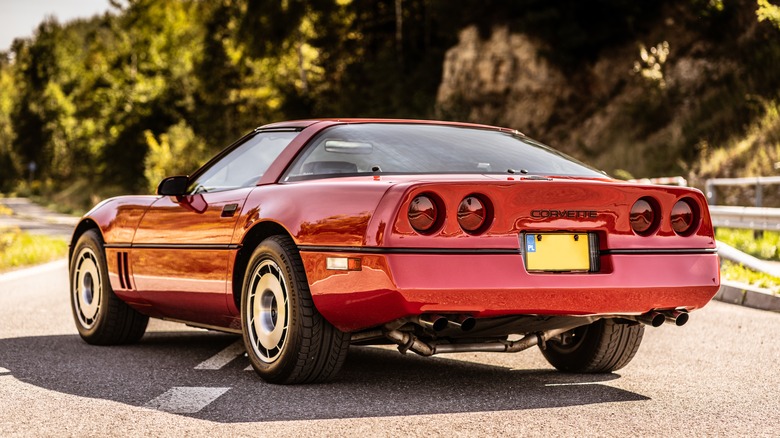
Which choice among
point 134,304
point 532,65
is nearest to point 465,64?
point 532,65

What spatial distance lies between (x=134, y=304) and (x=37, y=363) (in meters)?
0.95

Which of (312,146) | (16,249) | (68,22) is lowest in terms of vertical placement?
(16,249)

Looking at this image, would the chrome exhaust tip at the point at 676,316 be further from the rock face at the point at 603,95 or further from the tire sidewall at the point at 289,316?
the rock face at the point at 603,95

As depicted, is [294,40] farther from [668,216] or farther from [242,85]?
[668,216]

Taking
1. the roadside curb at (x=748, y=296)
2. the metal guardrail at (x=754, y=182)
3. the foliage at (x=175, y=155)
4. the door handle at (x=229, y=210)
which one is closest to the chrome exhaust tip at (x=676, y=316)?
the door handle at (x=229, y=210)

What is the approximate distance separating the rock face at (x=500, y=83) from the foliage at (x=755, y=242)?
18079 millimetres

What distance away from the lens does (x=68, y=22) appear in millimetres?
106000

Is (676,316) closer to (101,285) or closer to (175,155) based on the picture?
(101,285)

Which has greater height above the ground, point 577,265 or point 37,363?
point 577,265

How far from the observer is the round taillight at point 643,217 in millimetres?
5398

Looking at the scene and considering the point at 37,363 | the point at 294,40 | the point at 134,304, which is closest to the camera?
the point at 37,363

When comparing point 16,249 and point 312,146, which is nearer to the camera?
point 312,146

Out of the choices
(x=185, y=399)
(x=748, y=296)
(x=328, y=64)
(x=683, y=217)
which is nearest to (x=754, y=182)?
(x=748, y=296)

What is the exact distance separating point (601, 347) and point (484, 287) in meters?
1.36
